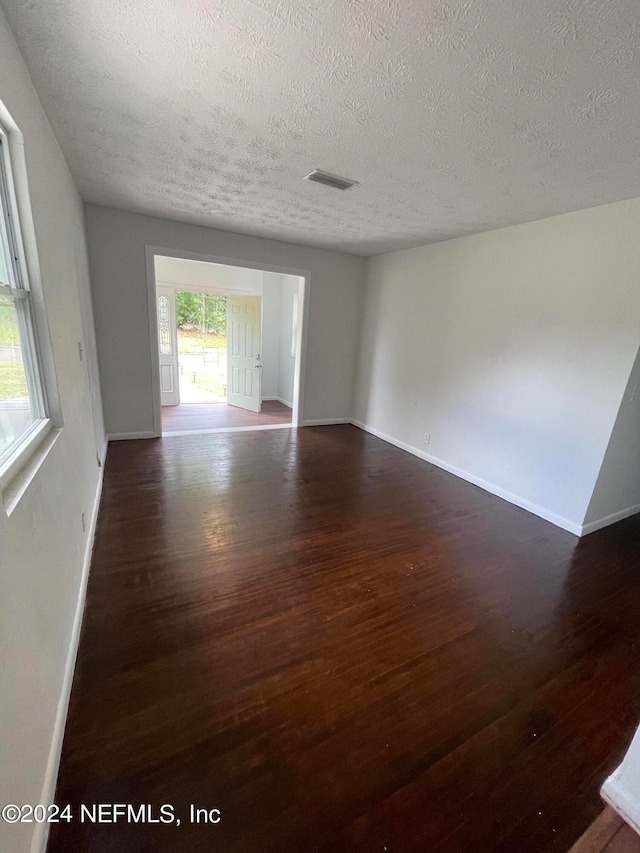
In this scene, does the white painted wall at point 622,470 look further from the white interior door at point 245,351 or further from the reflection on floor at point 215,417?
the white interior door at point 245,351

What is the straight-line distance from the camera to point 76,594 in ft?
5.64

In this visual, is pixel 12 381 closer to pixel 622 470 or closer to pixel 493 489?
pixel 493 489

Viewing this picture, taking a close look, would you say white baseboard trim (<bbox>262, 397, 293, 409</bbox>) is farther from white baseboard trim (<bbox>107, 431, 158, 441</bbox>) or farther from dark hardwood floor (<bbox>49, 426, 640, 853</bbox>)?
dark hardwood floor (<bbox>49, 426, 640, 853</bbox>)

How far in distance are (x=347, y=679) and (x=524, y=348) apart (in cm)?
297

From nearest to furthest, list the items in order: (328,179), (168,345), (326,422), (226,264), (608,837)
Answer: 1. (608,837)
2. (328,179)
3. (226,264)
4. (326,422)
5. (168,345)

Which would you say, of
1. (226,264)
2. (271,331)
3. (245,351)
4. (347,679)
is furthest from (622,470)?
(271,331)

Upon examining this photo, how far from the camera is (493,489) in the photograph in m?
3.52

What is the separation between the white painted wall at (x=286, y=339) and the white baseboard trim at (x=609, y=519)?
16.6 ft

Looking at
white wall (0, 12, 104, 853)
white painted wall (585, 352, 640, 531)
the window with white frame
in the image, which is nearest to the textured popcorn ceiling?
white wall (0, 12, 104, 853)

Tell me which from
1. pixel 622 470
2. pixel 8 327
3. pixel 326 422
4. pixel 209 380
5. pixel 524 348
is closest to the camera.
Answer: pixel 8 327

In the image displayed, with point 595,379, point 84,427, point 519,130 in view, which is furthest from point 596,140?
point 84,427

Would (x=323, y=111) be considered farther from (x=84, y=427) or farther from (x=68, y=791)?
(x=68, y=791)

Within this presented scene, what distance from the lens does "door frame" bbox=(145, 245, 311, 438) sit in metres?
3.91

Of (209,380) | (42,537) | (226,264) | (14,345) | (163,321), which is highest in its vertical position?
(226,264)
